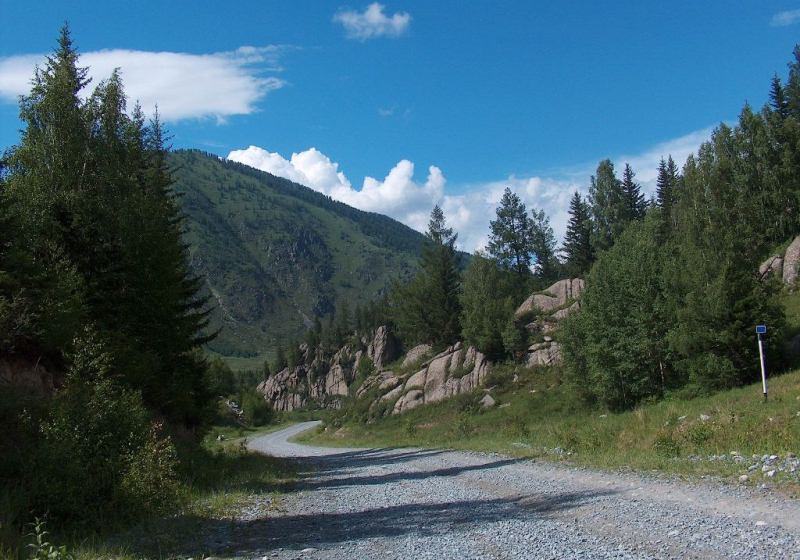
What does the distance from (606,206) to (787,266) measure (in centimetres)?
3205

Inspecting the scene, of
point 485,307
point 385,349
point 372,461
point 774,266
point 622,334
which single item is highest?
point 774,266

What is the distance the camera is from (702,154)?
72.4 metres

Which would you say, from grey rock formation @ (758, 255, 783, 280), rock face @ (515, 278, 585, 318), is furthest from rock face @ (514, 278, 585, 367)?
grey rock formation @ (758, 255, 783, 280)

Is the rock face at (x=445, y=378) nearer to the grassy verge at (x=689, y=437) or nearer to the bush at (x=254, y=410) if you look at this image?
the grassy verge at (x=689, y=437)

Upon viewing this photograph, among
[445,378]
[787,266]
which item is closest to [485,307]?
[445,378]

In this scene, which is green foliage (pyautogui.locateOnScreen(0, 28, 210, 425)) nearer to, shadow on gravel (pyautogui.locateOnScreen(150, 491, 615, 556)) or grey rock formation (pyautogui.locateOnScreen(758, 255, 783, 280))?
shadow on gravel (pyautogui.locateOnScreen(150, 491, 615, 556))

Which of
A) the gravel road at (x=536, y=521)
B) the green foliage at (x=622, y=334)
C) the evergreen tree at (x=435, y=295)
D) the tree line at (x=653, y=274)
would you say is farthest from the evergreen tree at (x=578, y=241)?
the gravel road at (x=536, y=521)

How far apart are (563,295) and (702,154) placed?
1079 inches

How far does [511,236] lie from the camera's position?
278ft

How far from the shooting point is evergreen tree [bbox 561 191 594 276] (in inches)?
3044

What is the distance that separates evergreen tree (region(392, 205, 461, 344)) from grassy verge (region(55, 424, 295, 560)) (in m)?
50.2

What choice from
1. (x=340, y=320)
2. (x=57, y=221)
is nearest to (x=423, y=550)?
(x=57, y=221)

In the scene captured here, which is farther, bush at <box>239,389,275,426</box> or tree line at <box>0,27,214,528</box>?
bush at <box>239,389,275,426</box>

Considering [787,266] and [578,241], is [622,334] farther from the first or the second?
[578,241]
